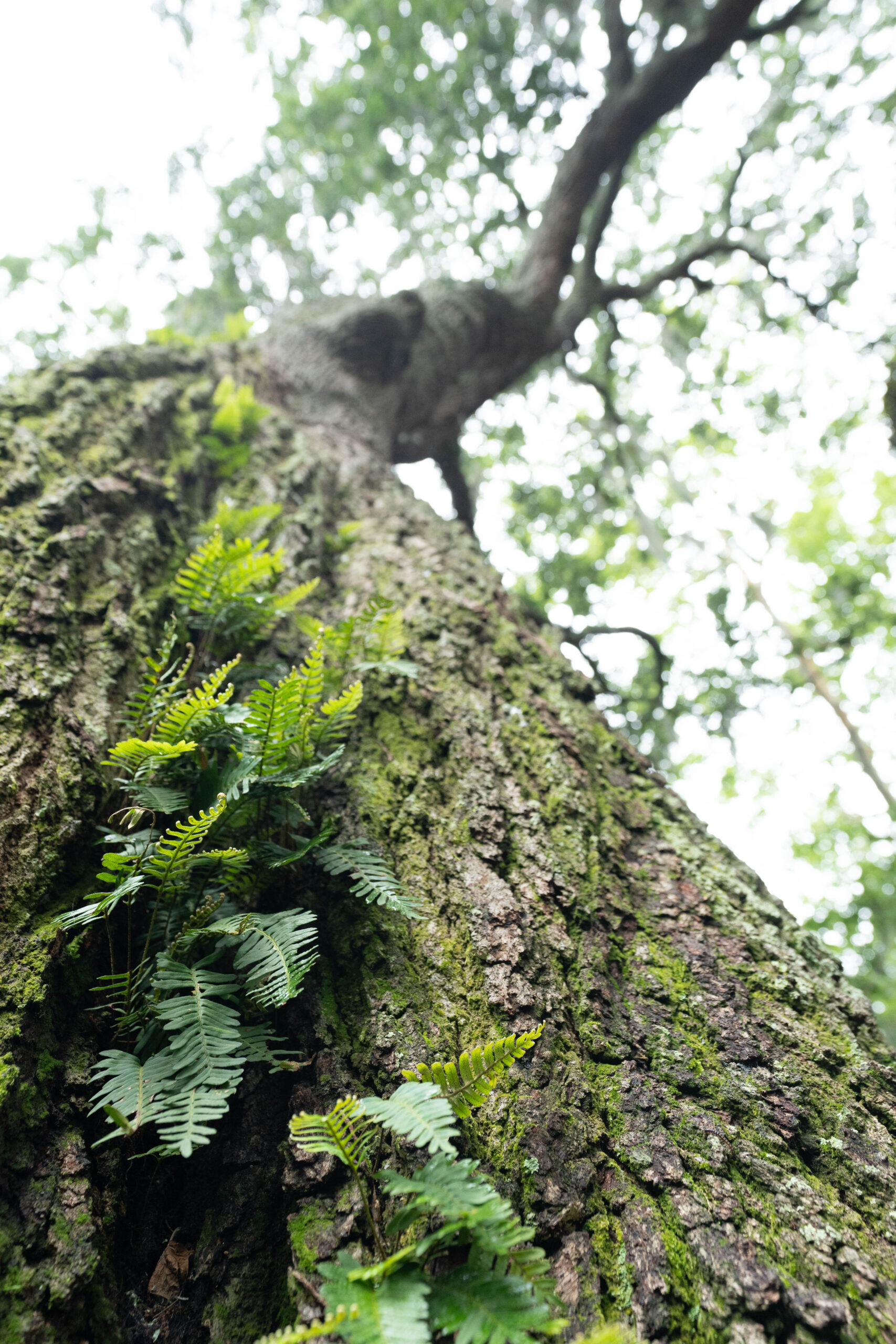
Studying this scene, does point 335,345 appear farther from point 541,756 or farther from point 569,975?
point 569,975

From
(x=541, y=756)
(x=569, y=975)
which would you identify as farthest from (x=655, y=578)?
(x=569, y=975)

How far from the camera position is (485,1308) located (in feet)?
2.70

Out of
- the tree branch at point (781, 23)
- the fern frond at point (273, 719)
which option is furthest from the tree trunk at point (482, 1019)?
the tree branch at point (781, 23)

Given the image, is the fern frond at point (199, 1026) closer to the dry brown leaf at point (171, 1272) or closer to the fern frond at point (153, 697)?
the dry brown leaf at point (171, 1272)

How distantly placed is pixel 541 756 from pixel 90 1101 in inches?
56.1

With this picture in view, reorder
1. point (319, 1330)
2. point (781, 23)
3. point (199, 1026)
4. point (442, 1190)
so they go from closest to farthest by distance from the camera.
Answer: point (319, 1330)
point (442, 1190)
point (199, 1026)
point (781, 23)

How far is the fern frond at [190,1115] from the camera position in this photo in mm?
976

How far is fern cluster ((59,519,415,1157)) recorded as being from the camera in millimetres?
1142

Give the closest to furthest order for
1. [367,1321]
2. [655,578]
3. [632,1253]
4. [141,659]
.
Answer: [367,1321] → [632,1253] → [141,659] → [655,578]

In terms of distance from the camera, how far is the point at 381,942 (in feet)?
4.89

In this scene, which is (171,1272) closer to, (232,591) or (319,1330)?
(319,1330)

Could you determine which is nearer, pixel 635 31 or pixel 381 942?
pixel 381 942

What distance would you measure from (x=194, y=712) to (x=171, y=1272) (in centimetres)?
106

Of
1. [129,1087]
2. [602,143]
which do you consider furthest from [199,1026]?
[602,143]
